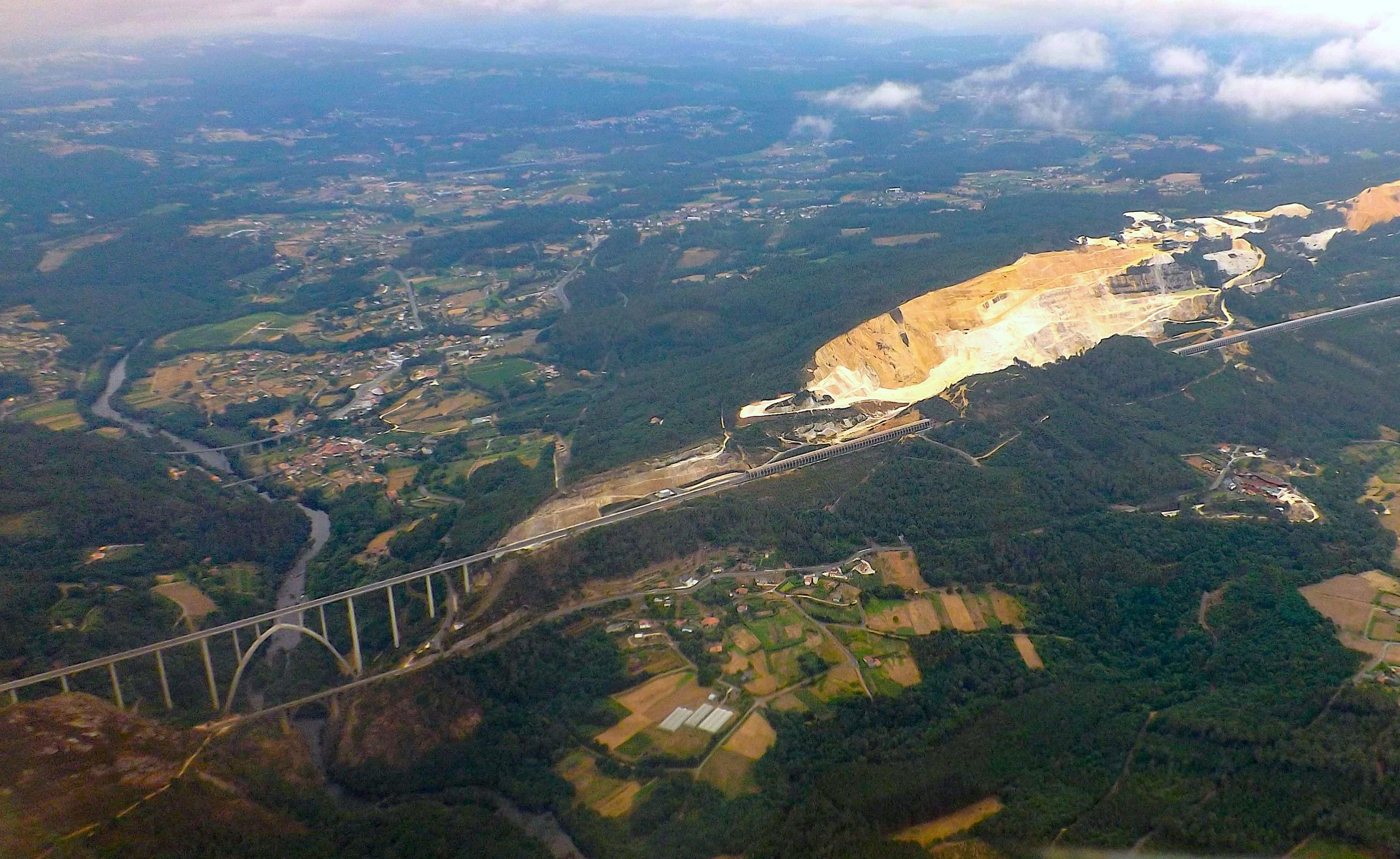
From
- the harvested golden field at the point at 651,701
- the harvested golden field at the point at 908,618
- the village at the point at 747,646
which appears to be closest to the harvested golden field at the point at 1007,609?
the village at the point at 747,646

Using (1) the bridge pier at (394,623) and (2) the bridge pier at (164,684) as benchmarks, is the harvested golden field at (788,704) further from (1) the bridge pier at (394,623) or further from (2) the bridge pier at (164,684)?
(2) the bridge pier at (164,684)

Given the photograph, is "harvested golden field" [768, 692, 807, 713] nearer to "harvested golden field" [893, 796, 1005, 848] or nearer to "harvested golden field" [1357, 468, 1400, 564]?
"harvested golden field" [893, 796, 1005, 848]

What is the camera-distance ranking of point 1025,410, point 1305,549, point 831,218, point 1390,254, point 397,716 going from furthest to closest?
point 831,218 < point 1390,254 < point 1025,410 < point 1305,549 < point 397,716

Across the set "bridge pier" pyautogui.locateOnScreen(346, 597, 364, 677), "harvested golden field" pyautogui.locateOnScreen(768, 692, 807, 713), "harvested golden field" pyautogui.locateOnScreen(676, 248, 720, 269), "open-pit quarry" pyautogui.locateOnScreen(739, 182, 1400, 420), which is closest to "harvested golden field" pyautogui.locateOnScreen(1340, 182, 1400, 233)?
"open-pit quarry" pyautogui.locateOnScreen(739, 182, 1400, 420)

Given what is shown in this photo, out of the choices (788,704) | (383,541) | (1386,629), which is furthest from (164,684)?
(1386,629)

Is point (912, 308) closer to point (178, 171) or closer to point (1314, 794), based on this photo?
point (1314, 794)

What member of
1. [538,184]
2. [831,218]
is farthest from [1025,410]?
[538,184]
